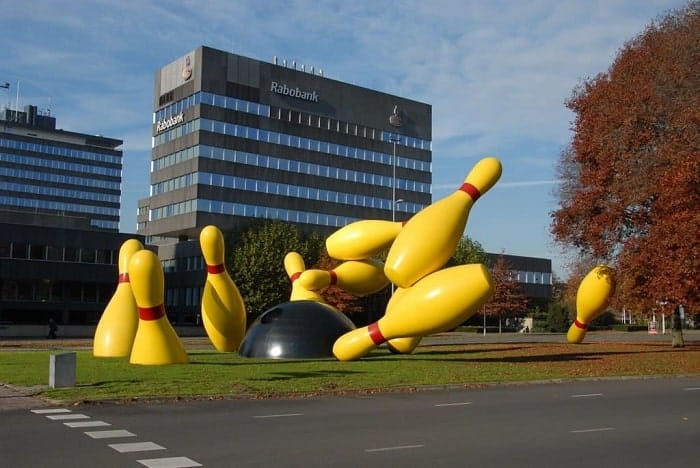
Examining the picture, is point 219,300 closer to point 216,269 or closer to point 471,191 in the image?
point 216,269

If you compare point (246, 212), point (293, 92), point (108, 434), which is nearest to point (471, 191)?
point (108, 434)

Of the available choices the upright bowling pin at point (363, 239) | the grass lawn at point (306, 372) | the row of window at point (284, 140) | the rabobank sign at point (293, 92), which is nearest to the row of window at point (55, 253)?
the row of window at point (284, 140)

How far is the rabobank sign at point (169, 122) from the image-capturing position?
2840 inches

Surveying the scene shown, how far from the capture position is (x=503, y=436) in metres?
9.58

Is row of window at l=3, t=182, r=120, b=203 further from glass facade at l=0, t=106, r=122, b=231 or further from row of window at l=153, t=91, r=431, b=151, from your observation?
row of window at l=153, t=91, r=431, b=151

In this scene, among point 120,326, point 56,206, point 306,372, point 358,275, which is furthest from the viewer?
point 56,206

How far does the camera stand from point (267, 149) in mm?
74375

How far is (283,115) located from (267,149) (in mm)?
4207

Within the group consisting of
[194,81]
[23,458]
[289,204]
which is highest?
[194,81]

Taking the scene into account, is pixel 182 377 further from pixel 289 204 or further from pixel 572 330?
pixel 289 204

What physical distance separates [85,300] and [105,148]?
292ft

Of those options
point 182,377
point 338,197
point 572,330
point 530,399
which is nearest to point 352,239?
point 182,377

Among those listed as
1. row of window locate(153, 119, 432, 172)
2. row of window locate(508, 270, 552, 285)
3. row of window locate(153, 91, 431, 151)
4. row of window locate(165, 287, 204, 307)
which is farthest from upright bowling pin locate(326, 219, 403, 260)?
row of window locate(508, 270, 552, 285)

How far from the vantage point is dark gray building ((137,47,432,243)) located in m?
70.4
